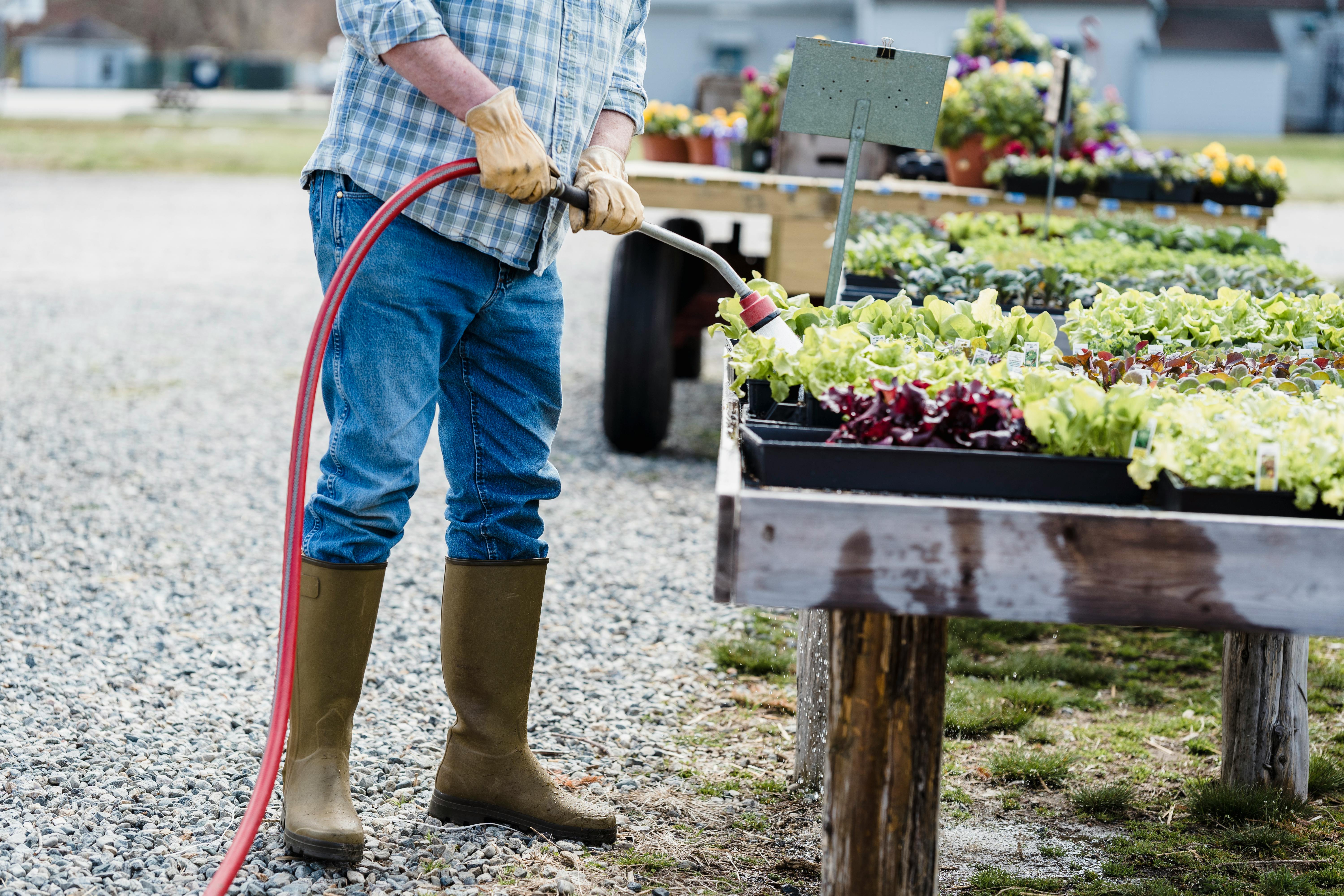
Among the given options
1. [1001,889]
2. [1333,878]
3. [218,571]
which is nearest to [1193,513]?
[1001,889]

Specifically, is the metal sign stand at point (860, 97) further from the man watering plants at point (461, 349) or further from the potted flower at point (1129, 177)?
the potted flower at point (1129, 177)

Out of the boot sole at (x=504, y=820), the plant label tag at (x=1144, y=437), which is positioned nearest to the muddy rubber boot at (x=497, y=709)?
the boot sole at (x=504, y=820)

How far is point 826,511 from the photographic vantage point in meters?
1.49

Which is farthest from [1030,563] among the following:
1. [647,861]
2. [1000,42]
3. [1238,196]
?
[1000,42]

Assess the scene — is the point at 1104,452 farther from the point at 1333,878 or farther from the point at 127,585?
the point at 127,585

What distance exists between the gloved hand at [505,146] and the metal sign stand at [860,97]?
686 mm

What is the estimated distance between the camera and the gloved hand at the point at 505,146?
6.44ft

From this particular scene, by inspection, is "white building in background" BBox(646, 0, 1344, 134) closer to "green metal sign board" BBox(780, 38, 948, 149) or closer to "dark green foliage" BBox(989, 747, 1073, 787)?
"green metal sign board" BBox(780, 38, 948, 149)

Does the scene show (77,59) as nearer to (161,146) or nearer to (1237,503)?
(161,146)

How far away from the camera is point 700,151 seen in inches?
238

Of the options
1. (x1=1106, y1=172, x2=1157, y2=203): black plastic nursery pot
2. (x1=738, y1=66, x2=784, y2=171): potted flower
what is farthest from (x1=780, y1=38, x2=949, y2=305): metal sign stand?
(x1=738, y1=66, x2=784, y2=171): potted flower

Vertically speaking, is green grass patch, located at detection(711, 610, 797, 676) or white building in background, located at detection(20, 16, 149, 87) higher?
white building in background, located at detection(20, 16, 149, 87)

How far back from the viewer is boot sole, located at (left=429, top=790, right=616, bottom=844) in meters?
2.33

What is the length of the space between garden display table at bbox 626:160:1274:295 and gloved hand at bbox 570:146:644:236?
2469 mm
